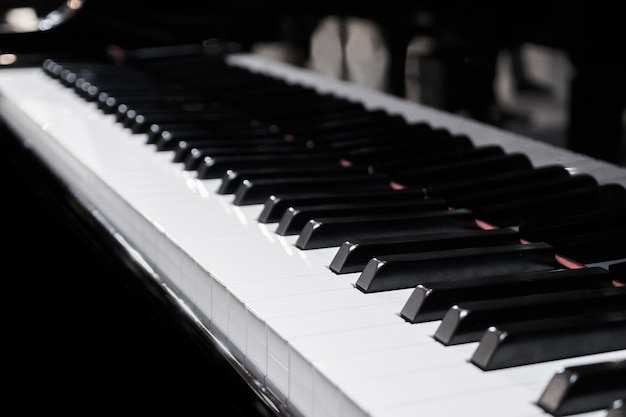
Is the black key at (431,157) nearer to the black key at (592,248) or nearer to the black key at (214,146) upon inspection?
the black key at (214,146)

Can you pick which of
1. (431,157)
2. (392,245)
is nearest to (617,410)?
(392,245)

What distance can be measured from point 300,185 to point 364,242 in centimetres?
39

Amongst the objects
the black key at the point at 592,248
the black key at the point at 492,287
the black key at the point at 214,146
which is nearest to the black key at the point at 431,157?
the black key at the point at 214,146

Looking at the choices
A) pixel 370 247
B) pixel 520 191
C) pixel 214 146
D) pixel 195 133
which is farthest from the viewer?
pixel 195 133

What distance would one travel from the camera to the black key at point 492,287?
0.92 metres

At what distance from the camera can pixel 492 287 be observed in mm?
950

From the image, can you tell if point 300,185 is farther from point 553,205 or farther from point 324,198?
point 553,205

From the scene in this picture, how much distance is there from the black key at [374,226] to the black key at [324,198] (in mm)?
113

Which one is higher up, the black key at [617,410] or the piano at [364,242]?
the black key at [617,410]

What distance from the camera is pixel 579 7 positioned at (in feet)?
5.01

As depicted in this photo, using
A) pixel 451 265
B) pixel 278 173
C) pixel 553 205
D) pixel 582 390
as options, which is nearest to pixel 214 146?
pixel 278 173

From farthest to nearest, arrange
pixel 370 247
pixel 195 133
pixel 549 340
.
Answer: pixel 195 133 < pixel 370 247 < pixel 549 340

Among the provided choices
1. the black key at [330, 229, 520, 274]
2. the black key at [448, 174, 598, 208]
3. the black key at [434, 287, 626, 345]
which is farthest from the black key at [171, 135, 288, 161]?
the black key at [434, 287, 626, 345]

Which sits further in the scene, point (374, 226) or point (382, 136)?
point (382, 136)
